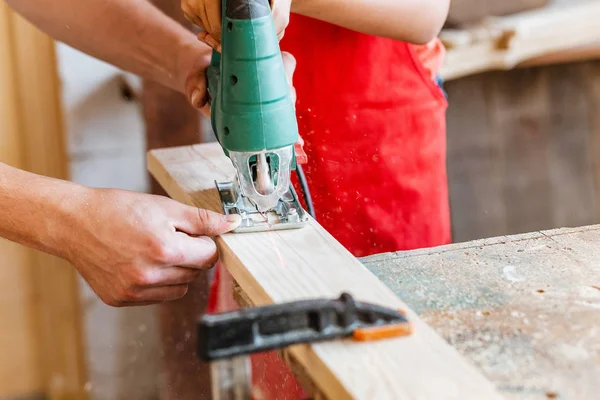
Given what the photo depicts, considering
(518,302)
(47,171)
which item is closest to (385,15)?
(518,302)

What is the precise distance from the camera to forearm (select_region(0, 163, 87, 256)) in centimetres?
120

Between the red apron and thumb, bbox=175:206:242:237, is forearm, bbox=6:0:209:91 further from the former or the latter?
thumb, bbox=175:206:242:237

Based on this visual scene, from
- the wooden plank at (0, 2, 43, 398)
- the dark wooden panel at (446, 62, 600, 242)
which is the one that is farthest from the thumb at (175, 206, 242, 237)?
the dark wooden panel at (446, 62, 600, 242)

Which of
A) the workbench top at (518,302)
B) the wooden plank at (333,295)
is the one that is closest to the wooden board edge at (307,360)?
the wooden plank at (333,295)

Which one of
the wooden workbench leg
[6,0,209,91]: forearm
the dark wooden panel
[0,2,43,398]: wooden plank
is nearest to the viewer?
[6,0,209,91]: forearm

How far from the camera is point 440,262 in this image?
1111 mm

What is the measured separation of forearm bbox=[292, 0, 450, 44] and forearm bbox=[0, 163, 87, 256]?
0.54 meters

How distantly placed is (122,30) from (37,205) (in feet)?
1.98

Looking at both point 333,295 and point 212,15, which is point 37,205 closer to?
point 212,15

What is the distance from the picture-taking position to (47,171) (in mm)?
2699

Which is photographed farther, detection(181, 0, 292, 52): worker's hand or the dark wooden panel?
the dark wooden panel

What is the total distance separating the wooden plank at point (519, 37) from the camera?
2.54 meters

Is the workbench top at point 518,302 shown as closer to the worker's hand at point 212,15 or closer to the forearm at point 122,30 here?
the worker's hand at point 212,15

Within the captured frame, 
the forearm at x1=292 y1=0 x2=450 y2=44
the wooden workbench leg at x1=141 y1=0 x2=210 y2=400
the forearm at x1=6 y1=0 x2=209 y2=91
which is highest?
the forearm at x1=6 y1=0 x2=209 y2=91
